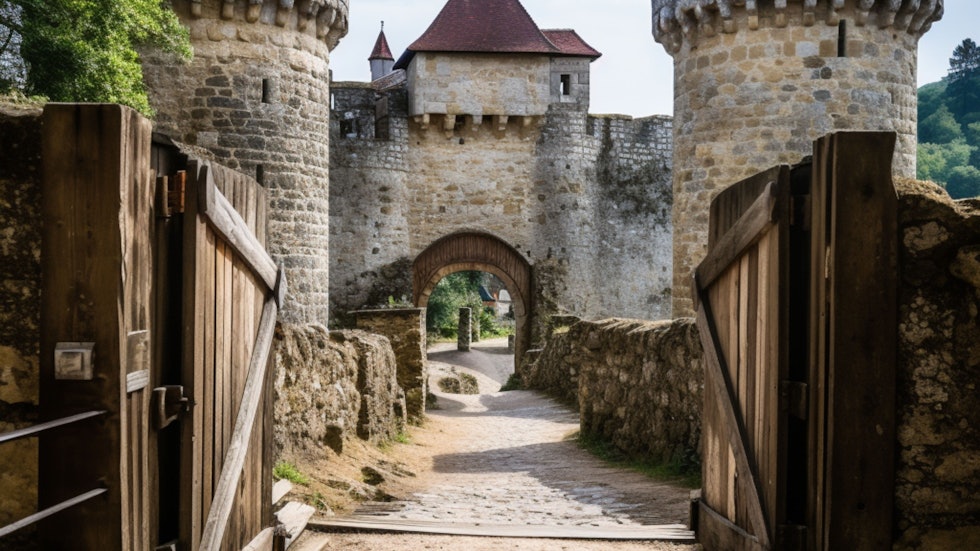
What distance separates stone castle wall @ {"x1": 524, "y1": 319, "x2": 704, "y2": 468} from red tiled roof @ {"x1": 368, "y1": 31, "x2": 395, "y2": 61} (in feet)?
154

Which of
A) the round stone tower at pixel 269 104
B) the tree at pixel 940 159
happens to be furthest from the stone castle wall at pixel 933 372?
the tree at pixel 940 159

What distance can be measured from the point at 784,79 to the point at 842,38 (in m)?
0.92


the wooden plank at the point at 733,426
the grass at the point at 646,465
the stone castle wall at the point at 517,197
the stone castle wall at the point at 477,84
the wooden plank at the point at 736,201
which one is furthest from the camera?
the stone castle wall at the point at 477,84

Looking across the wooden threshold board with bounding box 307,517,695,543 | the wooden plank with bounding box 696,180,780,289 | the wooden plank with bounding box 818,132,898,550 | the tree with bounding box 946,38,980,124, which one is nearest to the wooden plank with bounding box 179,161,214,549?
the wooden threshold board with bounding box 307,517,695,543

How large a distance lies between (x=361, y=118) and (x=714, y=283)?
1978 centimetres

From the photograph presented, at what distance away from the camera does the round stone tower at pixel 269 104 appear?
52.6 feet

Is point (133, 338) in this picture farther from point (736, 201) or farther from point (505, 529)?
point (505, 529)

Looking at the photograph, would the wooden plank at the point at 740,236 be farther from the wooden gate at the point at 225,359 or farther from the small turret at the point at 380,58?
the small turret at the point at 380,58

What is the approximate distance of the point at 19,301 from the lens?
3.54 meters

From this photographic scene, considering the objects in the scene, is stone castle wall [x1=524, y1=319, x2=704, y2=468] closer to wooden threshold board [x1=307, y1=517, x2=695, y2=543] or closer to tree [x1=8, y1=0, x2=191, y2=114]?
wooden threshold board [x1=307, y1=517, x2=695, y2=543]

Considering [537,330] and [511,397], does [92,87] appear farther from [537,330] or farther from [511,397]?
[537,330]

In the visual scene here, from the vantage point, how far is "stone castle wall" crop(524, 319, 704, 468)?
833 centimetres

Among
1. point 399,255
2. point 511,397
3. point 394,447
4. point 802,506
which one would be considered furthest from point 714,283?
point 399,255

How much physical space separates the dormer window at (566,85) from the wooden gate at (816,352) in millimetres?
21286
